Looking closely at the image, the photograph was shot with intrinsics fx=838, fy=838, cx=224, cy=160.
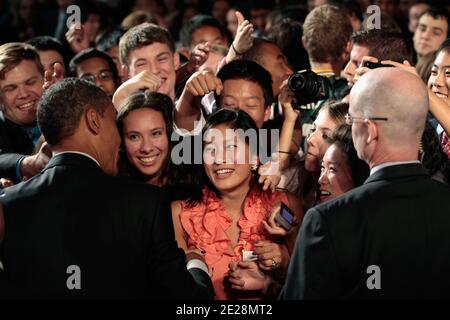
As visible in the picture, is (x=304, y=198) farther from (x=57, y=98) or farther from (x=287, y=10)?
(x=287, y=10)

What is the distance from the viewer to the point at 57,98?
9.05 feet

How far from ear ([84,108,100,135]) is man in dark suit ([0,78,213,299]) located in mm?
34

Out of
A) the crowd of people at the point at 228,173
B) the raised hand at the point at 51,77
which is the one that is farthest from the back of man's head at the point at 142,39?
the raised hand at the point at 51,77

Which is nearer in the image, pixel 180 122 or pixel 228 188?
pixel 228 188

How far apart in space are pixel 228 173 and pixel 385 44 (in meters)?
1.21

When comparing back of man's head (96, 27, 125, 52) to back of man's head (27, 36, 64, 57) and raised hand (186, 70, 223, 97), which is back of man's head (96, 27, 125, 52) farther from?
raised hand (186, 70, 223, 97)

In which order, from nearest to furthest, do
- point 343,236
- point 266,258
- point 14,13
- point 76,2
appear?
1. point 343,236
2. point 266,258
3. point 76,2
4. point 14,13

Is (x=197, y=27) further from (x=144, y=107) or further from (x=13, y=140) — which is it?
(x=144, y=107)

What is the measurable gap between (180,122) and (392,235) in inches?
63.2

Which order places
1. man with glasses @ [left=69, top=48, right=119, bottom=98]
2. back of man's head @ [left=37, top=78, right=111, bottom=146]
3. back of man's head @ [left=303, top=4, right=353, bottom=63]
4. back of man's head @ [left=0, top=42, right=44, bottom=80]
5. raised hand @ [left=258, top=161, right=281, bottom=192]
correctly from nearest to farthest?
back of man's head @ [left=37, top=78, right=111, bottom=146]
raised hand @ [left=258, top=161, right=281, bottom=192]
back of man's head @ [left=0, top=42, right=44, bottom=80]
back of man's head @ [left=303, top=4, right=353, bottom=63]
man with glasses @ [left=69, top=48, right=119, bottom=98]

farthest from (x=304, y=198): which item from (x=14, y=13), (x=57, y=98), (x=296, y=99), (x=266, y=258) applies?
(x=14, y=13)

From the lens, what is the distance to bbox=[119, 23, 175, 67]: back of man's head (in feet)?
14.3

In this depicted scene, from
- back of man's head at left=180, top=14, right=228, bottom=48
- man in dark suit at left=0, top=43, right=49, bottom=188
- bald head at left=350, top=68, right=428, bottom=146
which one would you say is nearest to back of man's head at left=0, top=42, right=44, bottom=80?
man in dark suit at left=0, top=43, right=49, bottom=188
